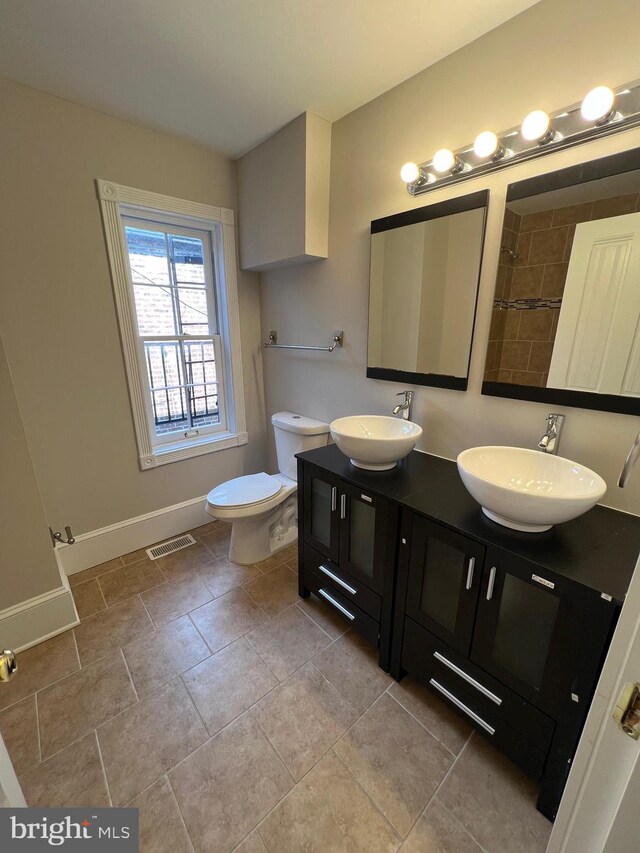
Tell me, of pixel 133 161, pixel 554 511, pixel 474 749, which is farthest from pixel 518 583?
pixel 133 161

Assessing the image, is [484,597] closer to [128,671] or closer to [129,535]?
[128,671]

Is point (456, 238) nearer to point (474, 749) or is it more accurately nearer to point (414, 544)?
point (414, 544)

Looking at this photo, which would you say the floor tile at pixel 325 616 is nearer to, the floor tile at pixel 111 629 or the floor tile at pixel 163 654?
the floor tile at pixel 163 654

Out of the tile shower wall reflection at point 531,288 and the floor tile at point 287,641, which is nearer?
the tile shower wall reflection at point 531,288

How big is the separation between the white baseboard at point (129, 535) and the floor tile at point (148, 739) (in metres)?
1.08

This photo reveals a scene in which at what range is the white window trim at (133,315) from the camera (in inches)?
77.1

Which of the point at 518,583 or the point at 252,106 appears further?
the point at 252,106

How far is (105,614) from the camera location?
1844mm

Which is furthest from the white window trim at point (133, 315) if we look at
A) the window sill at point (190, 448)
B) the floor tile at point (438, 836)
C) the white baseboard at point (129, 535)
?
the floor tile at point (438, 836)

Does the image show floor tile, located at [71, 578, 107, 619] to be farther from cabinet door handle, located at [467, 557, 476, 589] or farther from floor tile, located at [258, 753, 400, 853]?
cabinet door handle, located at [467, 557, 476, 589]

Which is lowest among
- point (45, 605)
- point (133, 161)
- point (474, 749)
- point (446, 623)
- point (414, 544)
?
point (474, 749)

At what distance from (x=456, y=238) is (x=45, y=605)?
2.50 m

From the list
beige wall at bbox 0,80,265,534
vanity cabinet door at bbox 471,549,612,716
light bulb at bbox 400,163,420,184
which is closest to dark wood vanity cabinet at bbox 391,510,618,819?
vanity cabinet door at bbox 471,549,612,716

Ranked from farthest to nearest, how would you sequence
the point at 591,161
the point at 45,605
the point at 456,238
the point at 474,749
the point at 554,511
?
the point at 45,605 < the point at 456,238 < the point at 474,749 < the point at 591,161 < the point at 554,511
